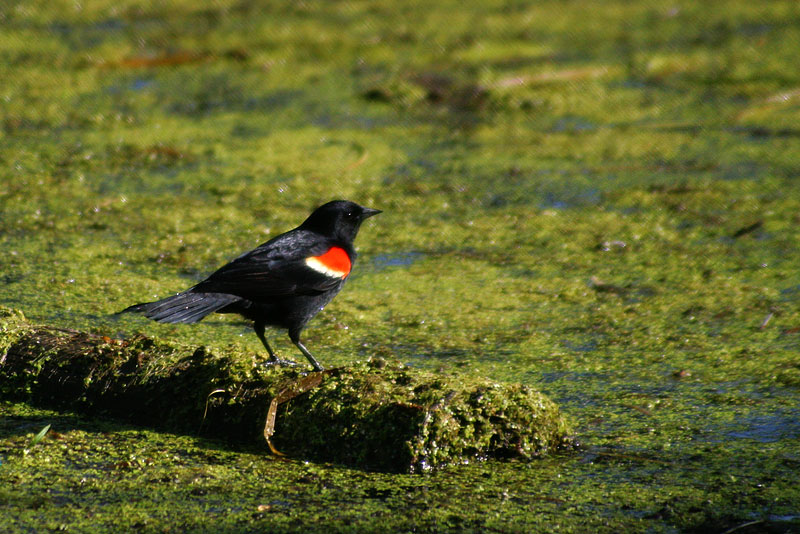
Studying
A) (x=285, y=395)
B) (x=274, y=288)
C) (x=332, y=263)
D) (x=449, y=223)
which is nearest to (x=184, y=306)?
(x=274, y=288)

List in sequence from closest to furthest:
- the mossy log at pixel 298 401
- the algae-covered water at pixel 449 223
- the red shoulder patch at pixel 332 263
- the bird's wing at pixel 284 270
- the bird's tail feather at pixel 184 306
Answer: the algae-covered water at pixel 449 223 → the mossy log at pixel 298 401 → the bird's tail feather at pixel 184 306 → the bird's wing at pixel 284 270 → the red shoulder patch at pixel 332 263

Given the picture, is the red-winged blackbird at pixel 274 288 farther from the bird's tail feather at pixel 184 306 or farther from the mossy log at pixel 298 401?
the mossy log at pixel 298 401

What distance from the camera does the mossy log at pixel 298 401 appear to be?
2.59 m

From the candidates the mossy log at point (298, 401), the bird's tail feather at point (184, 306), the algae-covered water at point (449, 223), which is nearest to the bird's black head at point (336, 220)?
the algae-covered water at point (449, 223)

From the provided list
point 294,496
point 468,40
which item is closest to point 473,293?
point 294,496

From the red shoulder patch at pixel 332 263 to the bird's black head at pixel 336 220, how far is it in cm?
13

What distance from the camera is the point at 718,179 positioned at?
5.57m

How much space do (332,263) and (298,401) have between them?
2.48ft

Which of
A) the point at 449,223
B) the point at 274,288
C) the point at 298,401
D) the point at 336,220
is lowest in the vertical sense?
the point at 298,401

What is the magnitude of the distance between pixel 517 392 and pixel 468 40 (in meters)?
6.25

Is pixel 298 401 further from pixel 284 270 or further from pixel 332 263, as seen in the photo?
pixel 332 263

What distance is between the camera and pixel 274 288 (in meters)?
3.12

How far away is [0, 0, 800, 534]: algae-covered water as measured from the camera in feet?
8.10

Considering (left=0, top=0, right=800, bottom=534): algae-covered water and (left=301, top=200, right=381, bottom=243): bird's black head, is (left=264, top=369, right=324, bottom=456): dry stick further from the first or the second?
(left=301, top=200, right=381, bottom=243): bird's black head
